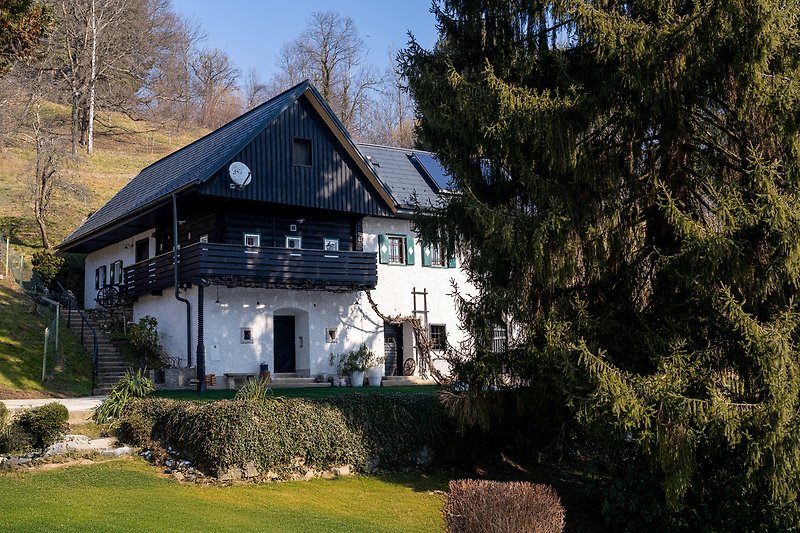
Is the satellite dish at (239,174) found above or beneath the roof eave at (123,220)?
above

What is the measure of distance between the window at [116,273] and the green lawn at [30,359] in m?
3.10

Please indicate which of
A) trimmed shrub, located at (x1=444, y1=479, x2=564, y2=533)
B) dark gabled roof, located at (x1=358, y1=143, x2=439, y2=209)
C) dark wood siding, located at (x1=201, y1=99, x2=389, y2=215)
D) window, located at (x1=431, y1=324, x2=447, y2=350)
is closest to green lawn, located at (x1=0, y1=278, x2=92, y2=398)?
dark wood siding, located at (x1=201, y1=99, x2=389, y2=215)

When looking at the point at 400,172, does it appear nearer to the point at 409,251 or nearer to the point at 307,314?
the point at 409,251

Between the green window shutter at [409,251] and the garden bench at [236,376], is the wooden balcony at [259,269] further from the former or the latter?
the garden bench at [236,376]

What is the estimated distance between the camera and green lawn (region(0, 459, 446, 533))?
10836 millimetres

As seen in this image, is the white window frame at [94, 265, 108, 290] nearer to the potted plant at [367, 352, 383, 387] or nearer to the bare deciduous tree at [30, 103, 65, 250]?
the bare deciduous tree at [30, 103, 65, 250]

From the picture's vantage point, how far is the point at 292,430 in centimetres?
1454

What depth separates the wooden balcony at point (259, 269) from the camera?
2427 cm

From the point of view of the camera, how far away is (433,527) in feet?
42.7

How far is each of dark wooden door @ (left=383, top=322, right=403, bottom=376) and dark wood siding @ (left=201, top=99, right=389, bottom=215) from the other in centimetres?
414

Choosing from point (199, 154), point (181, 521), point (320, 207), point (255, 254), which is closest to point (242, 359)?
point (255, 254)

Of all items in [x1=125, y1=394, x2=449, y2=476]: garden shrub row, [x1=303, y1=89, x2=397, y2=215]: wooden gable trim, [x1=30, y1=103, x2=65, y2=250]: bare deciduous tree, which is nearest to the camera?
[x1=125, y1=394, x2=449, y2=476]: garden shrub row

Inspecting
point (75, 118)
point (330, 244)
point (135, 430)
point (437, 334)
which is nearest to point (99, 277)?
point (330, 244)

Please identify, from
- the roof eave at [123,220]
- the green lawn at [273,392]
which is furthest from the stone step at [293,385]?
the roof eave at [123,220]
